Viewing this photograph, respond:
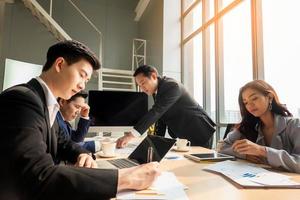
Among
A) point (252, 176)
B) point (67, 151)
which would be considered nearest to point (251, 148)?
point (252, 176)

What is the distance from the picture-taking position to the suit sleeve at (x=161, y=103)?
2.11 metres

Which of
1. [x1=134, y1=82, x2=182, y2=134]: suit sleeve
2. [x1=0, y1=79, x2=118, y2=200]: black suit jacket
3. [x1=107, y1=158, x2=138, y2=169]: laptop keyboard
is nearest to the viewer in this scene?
[x1=0, y1=79, x2=118, y2=200]: black suit jacket

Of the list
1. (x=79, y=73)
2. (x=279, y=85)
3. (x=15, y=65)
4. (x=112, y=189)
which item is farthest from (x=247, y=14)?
(x=15, y=65)

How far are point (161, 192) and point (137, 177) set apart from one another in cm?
9

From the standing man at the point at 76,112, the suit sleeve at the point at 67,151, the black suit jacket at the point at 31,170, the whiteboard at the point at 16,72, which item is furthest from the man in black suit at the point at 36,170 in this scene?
the whiteboard at the point at 16,72

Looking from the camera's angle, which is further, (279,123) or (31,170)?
(279,123)

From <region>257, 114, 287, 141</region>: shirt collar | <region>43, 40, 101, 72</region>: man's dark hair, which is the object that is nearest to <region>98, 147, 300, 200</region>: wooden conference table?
<region>257, 114, 287, 141</region>: shirt collar

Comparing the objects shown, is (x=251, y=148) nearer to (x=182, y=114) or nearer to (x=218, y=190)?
Answer: (x=218, y=190)

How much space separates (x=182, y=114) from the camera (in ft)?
7.61

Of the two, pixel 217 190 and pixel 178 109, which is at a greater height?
pixel 178 109

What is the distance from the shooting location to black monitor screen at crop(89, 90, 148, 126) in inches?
114

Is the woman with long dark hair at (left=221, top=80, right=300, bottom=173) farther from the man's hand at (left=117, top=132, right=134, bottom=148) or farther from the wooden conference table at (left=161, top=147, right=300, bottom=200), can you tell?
the man's hand at (left=117, top=132, right=134, bottom=148)

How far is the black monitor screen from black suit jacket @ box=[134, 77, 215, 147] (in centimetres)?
70

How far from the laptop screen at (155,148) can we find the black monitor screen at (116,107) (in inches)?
61.0
